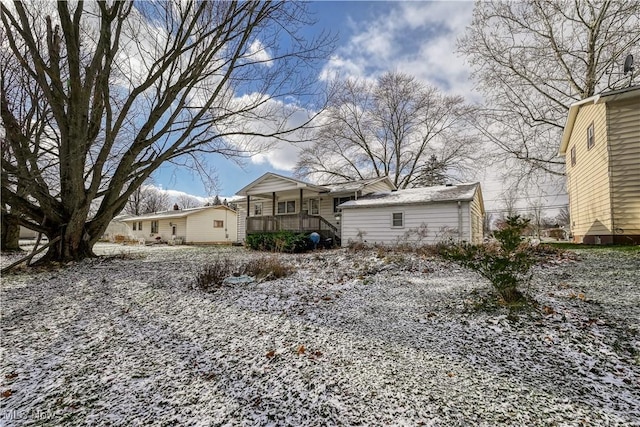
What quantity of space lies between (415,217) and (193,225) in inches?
750

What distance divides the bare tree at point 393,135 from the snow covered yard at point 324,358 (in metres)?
19.3

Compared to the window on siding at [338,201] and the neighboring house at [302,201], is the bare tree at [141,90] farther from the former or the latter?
the window on siding at [338,201]

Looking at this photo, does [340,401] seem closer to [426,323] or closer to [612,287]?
[426,323]

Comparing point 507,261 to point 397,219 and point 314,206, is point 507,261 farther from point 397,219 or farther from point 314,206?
point 314,206

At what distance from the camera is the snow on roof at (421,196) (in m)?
11.7

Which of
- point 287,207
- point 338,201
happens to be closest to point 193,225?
point 287,207

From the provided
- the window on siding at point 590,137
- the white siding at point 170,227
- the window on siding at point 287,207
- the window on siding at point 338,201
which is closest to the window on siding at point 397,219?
the window on siding at point 338,201

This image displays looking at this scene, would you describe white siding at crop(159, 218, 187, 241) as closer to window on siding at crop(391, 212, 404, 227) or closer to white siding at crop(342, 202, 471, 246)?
white siding at crop(342, 202, 471, 246)

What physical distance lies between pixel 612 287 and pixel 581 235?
31.5 ft

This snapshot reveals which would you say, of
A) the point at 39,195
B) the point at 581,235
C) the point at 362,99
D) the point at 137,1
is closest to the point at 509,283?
the point at 137,1

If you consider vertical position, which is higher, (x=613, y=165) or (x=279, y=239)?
(x=613, y=165)

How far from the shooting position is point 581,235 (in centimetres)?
1170

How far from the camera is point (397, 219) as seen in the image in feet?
42.2

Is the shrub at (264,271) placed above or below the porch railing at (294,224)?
below
